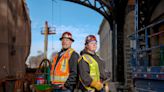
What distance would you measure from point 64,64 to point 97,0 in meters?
17.9

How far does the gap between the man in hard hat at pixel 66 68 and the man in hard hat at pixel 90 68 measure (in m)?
0.15

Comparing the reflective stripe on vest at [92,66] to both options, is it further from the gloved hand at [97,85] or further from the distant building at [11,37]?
the distant building at [11,37]

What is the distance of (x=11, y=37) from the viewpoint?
790cm

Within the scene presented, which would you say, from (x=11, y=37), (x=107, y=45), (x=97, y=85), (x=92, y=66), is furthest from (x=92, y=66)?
(x=107, y=45)

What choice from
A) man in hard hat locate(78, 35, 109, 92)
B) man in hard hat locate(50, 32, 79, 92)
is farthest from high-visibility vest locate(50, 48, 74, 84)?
man in hard hat locate(78, 35, 109, 92)

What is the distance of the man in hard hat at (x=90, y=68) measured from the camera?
6.11m

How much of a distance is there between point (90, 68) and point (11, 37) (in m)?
2.30

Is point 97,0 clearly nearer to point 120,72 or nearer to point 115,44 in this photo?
point 115,44

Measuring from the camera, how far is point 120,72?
22.8m

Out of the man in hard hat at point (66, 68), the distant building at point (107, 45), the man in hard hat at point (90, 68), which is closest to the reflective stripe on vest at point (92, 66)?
the man in hard hat at point (90, 68)

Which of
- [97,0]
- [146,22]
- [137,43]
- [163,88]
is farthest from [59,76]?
[97,0]

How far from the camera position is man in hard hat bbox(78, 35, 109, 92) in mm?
6109

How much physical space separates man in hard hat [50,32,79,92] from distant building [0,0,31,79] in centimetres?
123

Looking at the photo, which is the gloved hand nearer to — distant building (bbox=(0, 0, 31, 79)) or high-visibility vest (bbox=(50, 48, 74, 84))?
high-visibility vest (bbox=(50, 48, 74, 84))
